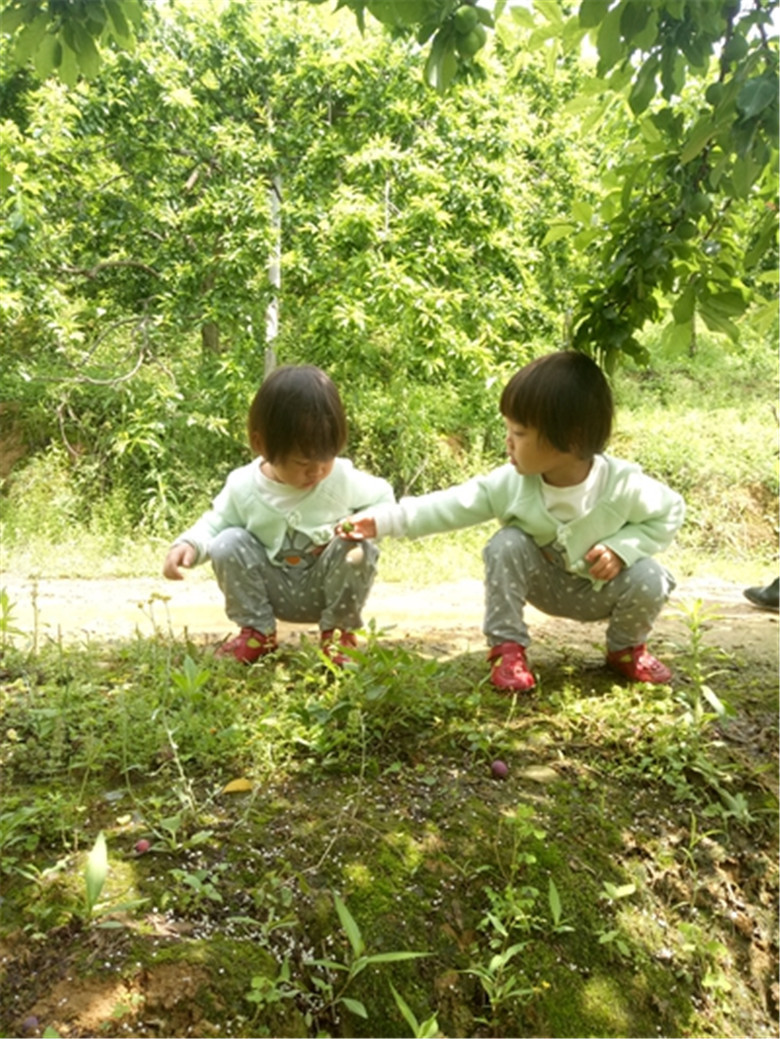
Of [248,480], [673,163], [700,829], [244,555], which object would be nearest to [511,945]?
[700,829]

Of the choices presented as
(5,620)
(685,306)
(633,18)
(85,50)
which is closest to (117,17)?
(85,50)

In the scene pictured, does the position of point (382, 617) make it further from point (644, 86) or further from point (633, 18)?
point (633, 18)

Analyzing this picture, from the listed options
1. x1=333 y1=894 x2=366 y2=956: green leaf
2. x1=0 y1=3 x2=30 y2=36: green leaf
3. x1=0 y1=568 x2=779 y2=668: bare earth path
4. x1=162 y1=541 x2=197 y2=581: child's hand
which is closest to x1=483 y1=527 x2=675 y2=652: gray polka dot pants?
x1=0 y1=568 x2=779 y2=668: bare earth path

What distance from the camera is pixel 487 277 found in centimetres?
828

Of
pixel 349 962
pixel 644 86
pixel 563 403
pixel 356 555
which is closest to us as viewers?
pixel 349 962

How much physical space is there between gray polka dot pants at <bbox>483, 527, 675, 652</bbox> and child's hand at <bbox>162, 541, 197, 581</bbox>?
98 cm

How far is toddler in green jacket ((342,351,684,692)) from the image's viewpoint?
8.85ft

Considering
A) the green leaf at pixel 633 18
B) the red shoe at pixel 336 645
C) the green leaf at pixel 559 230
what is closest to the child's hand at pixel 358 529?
the red shoe at pixel 336 645

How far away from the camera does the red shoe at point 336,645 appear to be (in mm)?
2615

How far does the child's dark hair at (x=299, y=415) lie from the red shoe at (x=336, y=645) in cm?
61

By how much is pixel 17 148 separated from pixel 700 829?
287 inches

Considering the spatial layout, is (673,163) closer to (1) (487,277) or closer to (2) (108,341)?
(1) (487,277)

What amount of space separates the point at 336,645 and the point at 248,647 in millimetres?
487

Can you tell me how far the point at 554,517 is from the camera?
9.20 feet
